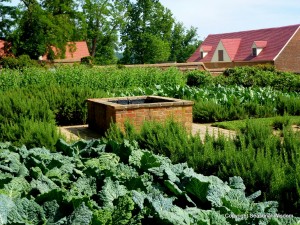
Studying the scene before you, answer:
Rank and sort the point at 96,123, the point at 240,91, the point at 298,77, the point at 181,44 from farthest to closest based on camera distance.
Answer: the point at 181,44 → the point at 298,77 → the point at 240,91 → the point at 96,123

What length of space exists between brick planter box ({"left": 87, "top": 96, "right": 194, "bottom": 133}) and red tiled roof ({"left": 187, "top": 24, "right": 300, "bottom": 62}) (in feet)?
107

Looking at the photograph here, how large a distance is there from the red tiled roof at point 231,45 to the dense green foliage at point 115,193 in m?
43.1

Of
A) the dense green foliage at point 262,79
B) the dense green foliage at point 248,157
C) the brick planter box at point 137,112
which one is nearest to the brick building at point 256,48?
the dense green foliage at point 262,79

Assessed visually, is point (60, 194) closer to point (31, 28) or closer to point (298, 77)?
point (298, 77)

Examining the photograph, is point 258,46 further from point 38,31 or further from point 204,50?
point 38,31

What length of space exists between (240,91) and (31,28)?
27.3 meters

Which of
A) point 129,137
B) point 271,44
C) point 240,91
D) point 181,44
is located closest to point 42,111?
point 129,137

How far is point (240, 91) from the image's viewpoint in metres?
15.0

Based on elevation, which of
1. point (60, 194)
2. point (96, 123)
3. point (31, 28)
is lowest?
point (96, 123)

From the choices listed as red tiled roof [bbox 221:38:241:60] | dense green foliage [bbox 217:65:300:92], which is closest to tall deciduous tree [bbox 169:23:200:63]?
red tiled roof [bbox 221:38:241:60]

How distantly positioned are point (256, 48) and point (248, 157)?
40.2 metres

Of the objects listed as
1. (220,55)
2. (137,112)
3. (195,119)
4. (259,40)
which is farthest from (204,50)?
(137,112)

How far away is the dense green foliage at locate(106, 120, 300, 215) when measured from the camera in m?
3.90

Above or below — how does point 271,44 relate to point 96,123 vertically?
above
